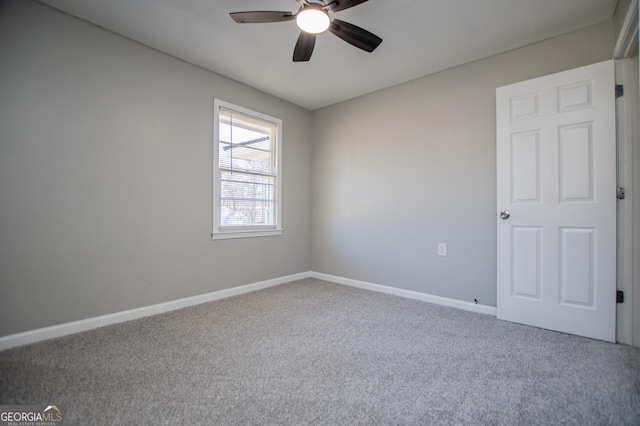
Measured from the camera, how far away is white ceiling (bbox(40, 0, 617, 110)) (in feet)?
7.02

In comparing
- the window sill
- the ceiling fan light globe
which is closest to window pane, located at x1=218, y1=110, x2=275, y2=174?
the window sill

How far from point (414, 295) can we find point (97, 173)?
3.28 metres

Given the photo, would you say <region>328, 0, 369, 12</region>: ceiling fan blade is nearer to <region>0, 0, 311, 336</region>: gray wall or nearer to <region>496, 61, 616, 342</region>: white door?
<region>496, 61, 616, 342</region>: white door

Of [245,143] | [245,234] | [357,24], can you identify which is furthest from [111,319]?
[357,24]

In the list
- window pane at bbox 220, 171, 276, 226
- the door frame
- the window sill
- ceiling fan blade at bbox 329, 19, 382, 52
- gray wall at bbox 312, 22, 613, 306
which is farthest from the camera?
window pane at bbox 220, 171, 276, 226

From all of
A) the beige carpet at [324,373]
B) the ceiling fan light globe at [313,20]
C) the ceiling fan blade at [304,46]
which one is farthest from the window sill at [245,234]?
the ceiling fan light globe at [313,20]

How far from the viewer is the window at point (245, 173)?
3234 mm

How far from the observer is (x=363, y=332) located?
7.65 ft

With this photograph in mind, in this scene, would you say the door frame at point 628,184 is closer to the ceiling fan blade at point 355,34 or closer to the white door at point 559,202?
the white door at point 559,202

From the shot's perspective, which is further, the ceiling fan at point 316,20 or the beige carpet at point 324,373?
the ceiling fan at point 316,20

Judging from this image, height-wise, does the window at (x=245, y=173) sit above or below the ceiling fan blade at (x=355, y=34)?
below

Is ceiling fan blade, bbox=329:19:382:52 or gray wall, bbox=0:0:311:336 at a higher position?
ceiling fan blade, bbox=329:19:382:52

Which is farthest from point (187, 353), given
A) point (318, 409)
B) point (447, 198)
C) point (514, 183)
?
point (514, 183)

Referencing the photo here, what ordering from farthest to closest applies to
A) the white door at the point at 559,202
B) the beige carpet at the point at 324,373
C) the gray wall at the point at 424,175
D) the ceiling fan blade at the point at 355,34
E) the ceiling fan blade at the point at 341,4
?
the gray wall at the point at 424,175 < the white door at the point at 559,202 < the ceiling fan blade at the point at 355,34 < the ceiling fan blade at the point at 341,4 < the beige carpet at the point at 324,373
